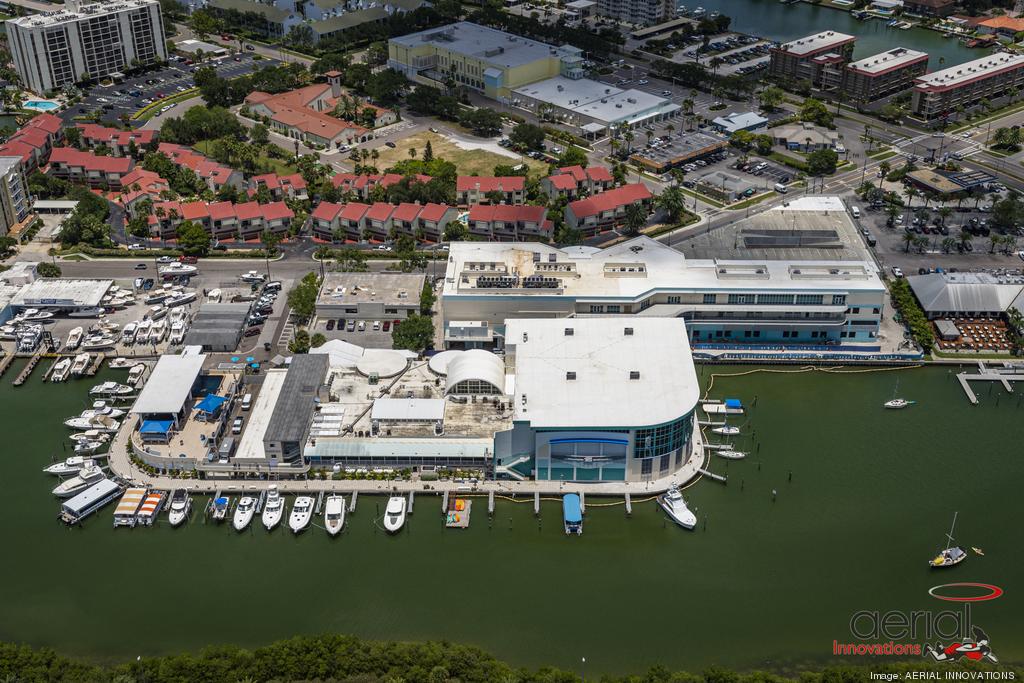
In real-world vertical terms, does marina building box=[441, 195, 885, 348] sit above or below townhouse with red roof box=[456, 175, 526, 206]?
above

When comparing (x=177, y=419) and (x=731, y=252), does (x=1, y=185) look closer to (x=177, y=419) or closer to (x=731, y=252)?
(x=177, y=419)

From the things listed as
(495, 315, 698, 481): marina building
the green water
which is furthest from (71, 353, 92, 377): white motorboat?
(495, 315, 698, 481): marina building

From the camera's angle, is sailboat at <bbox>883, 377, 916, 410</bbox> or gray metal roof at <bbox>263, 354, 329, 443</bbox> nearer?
gray metal roof at <bbox>263, 354, 329, 443</bbox>

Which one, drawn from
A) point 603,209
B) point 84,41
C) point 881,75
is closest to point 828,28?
point 881,75

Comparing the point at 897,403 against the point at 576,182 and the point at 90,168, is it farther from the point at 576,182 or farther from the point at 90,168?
the point at 90,168

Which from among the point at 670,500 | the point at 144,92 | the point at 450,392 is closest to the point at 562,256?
the point at 450,392

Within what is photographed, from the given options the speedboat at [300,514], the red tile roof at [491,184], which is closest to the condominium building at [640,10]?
the red tile roof at [491,184]

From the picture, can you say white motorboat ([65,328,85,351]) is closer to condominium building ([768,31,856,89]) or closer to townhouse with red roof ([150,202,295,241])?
townhouse with red roof ([150,202,295,241])
